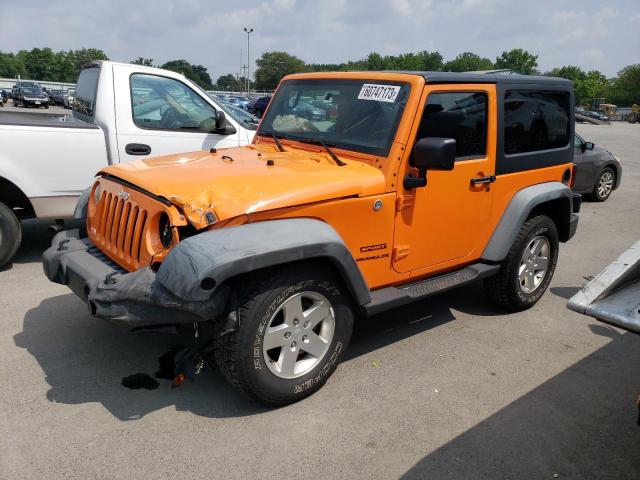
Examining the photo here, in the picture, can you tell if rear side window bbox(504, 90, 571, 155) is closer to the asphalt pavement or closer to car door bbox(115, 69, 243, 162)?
the asphalt pavement

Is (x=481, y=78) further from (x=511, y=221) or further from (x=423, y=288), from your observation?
(x=423, y=288)

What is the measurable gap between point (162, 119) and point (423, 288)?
11.7ft

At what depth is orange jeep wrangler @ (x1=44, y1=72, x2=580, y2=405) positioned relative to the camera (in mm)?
2900

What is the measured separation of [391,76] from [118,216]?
207 centimetres

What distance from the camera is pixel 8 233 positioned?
17.1 ft

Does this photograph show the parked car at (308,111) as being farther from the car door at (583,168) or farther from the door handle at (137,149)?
the car door at (583,168)

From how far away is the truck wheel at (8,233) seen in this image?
521 cm

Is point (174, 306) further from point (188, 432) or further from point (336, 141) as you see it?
point (336, 141)

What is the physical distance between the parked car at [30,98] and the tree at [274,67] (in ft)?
182

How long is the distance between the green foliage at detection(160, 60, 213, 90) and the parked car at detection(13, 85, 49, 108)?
4511 cm

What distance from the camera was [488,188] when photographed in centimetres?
422

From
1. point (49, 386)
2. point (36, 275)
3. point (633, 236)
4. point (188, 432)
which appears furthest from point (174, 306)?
point (633, 236)

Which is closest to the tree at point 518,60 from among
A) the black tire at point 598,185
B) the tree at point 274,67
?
the tree at point 274,67

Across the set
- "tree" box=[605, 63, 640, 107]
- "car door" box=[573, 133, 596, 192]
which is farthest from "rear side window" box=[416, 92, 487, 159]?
"tree" box=[605, 63, 640, 107]
